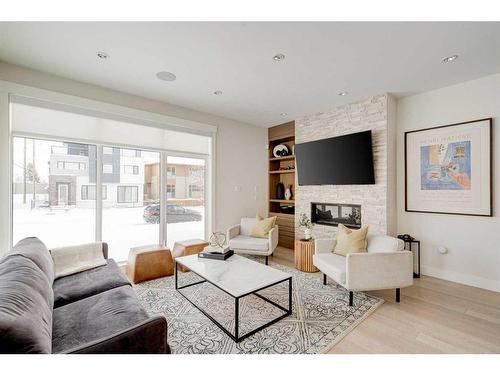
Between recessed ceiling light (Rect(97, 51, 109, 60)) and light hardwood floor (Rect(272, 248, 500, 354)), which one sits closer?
light hardwood floor (Rect(272, 248, 500, 354))

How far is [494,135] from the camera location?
2697 mm

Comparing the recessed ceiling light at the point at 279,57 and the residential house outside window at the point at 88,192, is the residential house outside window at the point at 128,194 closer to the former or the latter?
the residential house outside window at the point at 88,192

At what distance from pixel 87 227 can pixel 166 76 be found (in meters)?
2.34

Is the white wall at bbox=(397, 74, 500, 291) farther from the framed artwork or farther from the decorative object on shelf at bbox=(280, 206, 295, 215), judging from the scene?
the decorative object on shelf at bbox=(280, 206, 295, 215)

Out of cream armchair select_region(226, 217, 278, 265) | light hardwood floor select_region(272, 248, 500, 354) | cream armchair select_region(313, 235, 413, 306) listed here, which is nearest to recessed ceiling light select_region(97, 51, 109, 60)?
cream armchair select_region(226, 217, 278, 265)

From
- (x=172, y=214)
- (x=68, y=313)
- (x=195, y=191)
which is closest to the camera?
(x=68, y=313)

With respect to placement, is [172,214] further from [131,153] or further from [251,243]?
[251,243]

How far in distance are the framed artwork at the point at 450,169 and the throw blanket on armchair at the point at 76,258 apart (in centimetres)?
412

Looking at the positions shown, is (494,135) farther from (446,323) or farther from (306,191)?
(306,191)

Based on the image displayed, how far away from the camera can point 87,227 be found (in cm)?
319

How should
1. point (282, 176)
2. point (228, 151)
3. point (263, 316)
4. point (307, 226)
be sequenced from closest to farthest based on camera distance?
point (263, 316) < point (307, 226) < point (228, 151) < point (282, 176)

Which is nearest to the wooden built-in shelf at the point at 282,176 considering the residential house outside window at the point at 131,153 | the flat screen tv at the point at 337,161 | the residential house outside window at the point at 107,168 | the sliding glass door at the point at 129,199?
the flat screen tv at the point at 337,161

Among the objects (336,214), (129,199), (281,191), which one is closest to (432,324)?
(336,214)

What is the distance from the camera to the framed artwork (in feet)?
9.02
